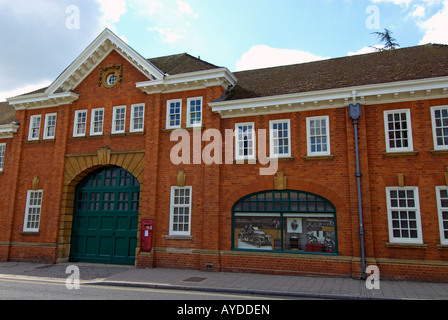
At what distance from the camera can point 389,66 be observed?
14453 mm

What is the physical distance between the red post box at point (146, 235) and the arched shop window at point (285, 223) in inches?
148

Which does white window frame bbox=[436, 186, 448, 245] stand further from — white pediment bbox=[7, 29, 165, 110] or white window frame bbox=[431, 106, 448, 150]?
white pediment bbox=[7, 29, 165, 110]

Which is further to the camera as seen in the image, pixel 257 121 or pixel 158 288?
pixel 257 121

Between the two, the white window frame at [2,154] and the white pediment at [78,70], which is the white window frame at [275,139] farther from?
the white window frame at [2,154]

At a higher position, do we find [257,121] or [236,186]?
[257,121]

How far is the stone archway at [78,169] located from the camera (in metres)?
15.9

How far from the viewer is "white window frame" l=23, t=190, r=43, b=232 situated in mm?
17375

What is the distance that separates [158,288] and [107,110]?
393 inches

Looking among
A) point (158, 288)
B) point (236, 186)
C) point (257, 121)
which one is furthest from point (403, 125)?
point (158, 288)

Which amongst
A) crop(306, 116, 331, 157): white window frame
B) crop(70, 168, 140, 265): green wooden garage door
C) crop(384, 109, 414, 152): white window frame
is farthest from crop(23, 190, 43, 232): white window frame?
crop(384, 109, 414, 152): white window frame

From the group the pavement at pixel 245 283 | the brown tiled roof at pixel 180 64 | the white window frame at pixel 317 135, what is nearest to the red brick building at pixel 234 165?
the white window frame at pixel 317 135

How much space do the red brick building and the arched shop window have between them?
0.04 metres
